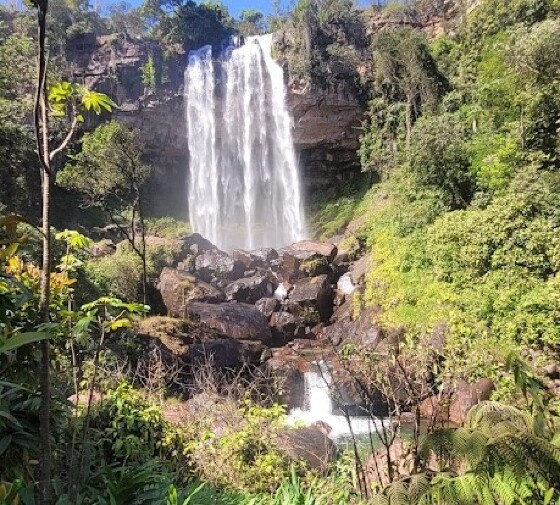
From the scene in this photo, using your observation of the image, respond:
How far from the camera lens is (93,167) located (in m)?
22.1

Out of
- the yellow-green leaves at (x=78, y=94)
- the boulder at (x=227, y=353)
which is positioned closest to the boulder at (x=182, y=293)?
the boulder at (x=227, y=353)

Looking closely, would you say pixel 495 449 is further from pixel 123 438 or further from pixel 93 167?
pixel 93 167

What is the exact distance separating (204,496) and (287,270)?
15.1 m

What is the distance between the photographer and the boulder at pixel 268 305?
1641 cm

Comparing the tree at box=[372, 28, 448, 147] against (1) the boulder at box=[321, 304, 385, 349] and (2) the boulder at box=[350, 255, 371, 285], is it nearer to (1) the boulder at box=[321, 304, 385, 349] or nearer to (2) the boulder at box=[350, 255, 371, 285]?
(2) the boulder at box=[350, 255, 371, 285]

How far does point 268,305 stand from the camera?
16.6 meters

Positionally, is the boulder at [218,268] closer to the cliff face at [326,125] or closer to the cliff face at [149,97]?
the cliff face at [326,125]

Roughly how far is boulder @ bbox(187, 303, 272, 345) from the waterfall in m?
11.7

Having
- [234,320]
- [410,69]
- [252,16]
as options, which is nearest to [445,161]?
[234,320]

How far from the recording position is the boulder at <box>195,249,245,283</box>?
1872 cm

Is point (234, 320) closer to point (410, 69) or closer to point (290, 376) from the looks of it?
point (290, 376)

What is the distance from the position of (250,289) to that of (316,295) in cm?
258

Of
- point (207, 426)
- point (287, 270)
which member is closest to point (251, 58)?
point (287, 270)

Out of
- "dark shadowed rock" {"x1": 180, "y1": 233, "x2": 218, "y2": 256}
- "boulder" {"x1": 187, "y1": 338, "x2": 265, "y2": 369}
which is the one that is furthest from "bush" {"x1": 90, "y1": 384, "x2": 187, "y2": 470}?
"dark shadowed rock" {"x1": 180, "y1": 233, "x2": 218, "y2": 256}
